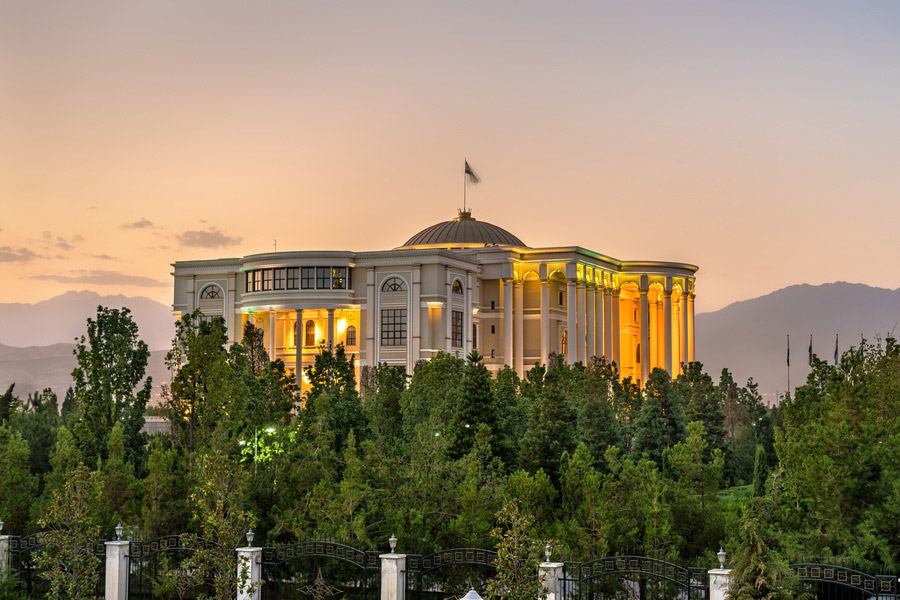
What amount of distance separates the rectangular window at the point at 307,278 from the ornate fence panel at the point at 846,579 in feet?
188

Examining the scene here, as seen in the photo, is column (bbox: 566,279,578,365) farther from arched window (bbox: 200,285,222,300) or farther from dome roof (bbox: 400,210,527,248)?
arched window (bbox: 200,285,222,300)

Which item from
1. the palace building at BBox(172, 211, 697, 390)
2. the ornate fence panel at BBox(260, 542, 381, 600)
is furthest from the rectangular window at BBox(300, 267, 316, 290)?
the ornate fence panel at BBox(260, 542, 381, 600)

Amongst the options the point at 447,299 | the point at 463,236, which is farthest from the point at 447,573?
the point at 463,236

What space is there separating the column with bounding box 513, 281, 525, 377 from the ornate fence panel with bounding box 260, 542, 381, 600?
5631cm

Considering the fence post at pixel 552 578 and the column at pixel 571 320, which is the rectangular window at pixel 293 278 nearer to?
the column at pixel 571 320

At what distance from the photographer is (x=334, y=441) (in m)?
29.6

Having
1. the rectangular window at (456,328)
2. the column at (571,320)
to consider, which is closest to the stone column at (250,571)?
the rectangular window at (456,328)

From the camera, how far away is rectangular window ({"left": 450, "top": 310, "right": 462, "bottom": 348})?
242 feet

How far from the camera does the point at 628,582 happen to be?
22.6 m

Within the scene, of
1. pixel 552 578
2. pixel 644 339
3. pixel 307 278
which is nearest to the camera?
pixel 552 578

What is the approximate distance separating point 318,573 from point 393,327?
51.3m

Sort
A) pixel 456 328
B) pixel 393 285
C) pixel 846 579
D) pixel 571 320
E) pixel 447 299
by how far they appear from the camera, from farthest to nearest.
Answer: pixel 571 320 → pixel 456 328 → pixel 393 285 → pixel 447 299 → pixel 846 579

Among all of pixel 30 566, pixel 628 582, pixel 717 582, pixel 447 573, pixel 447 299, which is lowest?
pixel 30 566

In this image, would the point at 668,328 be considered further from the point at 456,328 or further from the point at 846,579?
the point at 846,579
